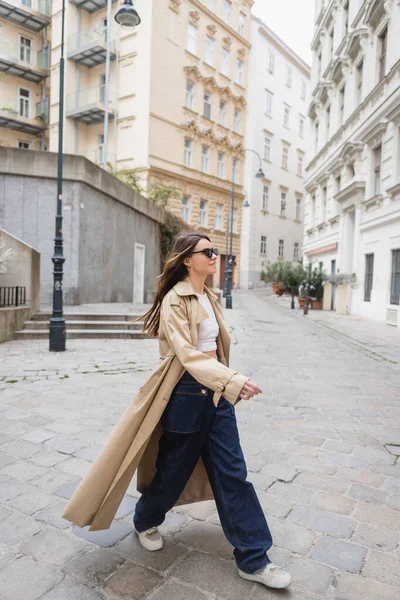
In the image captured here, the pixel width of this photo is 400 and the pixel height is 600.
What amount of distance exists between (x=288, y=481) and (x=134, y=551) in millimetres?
1404

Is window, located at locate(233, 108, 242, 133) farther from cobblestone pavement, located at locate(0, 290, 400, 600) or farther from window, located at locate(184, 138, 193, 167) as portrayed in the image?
cobblestone pavement, located at locate(0, 290, 400, 600)

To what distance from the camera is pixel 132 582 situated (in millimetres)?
2367

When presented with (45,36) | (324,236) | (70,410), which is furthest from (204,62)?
(70,410)

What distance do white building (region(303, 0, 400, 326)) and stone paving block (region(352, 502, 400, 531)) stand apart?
13.6 meters

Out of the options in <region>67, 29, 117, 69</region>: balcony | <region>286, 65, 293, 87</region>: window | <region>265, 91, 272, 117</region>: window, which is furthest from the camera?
<region>286, 65, 293, 87</region>: window

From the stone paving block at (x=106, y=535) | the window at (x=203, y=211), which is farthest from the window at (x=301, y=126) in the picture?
the stone paving block at (x=106, y=535)

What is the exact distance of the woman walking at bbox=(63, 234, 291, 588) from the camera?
2336 mm

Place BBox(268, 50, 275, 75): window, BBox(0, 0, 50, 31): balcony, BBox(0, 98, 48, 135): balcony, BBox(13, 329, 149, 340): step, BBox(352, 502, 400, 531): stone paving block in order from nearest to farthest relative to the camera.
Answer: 1. BBox(352, 502, 400, 531): stone paving block
2. BBox(13, 329, 149, 340): step
3. BBox(0, 0, 50, 31): balcony
4. BBox(0, 98, 48, 135): balcony
5. BBox(268, 50, 275, 75): window

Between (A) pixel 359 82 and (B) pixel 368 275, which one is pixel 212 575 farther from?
(A) pixel 359 82

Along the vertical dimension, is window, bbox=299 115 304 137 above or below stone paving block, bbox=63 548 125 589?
above

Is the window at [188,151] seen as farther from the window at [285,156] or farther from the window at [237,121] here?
the window at [285,156]

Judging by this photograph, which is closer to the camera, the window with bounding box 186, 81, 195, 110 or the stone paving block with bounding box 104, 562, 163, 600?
the stone paving block with bounding box 104, 562, 163, 600

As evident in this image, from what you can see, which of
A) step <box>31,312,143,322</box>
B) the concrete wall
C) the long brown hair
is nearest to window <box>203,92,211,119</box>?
the concrete wall

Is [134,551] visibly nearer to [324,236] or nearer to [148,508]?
[148,508]
